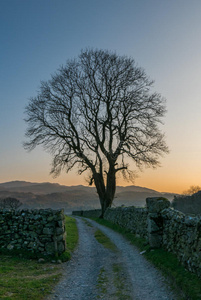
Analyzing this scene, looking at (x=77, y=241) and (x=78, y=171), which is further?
(x=78, y=171)

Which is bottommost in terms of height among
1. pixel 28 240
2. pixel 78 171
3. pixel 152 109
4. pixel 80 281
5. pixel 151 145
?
pixel 80 281

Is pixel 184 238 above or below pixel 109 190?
below

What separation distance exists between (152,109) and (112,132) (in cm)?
504

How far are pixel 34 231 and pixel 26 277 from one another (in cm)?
313

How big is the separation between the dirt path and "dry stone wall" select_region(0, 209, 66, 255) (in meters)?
1.13

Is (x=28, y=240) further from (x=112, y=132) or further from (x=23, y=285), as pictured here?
(x=112, y=132)

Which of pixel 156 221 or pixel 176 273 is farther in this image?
pixel 156 221

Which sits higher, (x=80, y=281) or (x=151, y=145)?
(x=151, y=145)

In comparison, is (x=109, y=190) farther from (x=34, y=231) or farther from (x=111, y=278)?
(x=111, y=278)

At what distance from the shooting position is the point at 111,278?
28.2 ft

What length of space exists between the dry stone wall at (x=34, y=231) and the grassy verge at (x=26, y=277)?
0.50m

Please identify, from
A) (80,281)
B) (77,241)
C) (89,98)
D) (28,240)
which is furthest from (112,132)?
(80,281)

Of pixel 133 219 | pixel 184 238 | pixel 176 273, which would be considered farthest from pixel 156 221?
pixel 133 219

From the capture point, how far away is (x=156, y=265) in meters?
9.56
